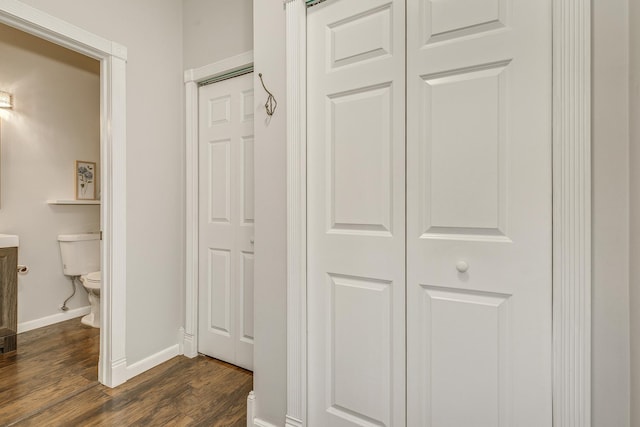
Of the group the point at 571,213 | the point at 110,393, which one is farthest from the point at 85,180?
the point at 571,213

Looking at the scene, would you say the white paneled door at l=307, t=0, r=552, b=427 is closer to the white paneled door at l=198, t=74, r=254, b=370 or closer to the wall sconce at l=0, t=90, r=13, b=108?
the white paneled door at l=198, t=74, r=254, b=370

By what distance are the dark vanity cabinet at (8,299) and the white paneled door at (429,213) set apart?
2.52m

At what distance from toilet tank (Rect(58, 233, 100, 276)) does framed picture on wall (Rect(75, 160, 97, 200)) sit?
1.44ft

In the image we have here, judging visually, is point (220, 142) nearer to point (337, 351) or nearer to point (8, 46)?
point (337, 351)

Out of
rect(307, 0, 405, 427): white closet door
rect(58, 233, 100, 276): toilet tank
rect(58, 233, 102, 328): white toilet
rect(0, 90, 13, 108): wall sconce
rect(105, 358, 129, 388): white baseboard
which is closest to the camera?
rect(307, 0, 405, 427): white closet door

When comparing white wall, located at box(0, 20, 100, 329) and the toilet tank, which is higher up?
white wall, located at box(0, 20, 100, 329)

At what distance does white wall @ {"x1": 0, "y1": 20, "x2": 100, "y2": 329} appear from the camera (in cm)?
293

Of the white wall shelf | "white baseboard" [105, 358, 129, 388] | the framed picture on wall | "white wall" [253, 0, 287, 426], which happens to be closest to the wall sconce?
the framed picture on wall

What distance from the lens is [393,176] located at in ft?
4.30

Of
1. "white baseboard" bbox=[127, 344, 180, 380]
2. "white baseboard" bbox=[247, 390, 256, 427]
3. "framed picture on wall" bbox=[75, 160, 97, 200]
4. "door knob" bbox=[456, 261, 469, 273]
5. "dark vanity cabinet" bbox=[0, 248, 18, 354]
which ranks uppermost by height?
"framed picture on wall" bbox=[75, 160, 97, 200]

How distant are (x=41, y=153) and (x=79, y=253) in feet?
3.26

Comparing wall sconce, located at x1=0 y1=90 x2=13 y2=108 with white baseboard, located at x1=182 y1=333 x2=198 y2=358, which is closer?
white baseboard, located at x1=182 y1=333 x2=198 y2=358

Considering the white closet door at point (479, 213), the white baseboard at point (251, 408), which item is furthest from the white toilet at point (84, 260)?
the white closet door at point (479, 213)

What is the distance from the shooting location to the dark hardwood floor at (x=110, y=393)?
175 centimetres
